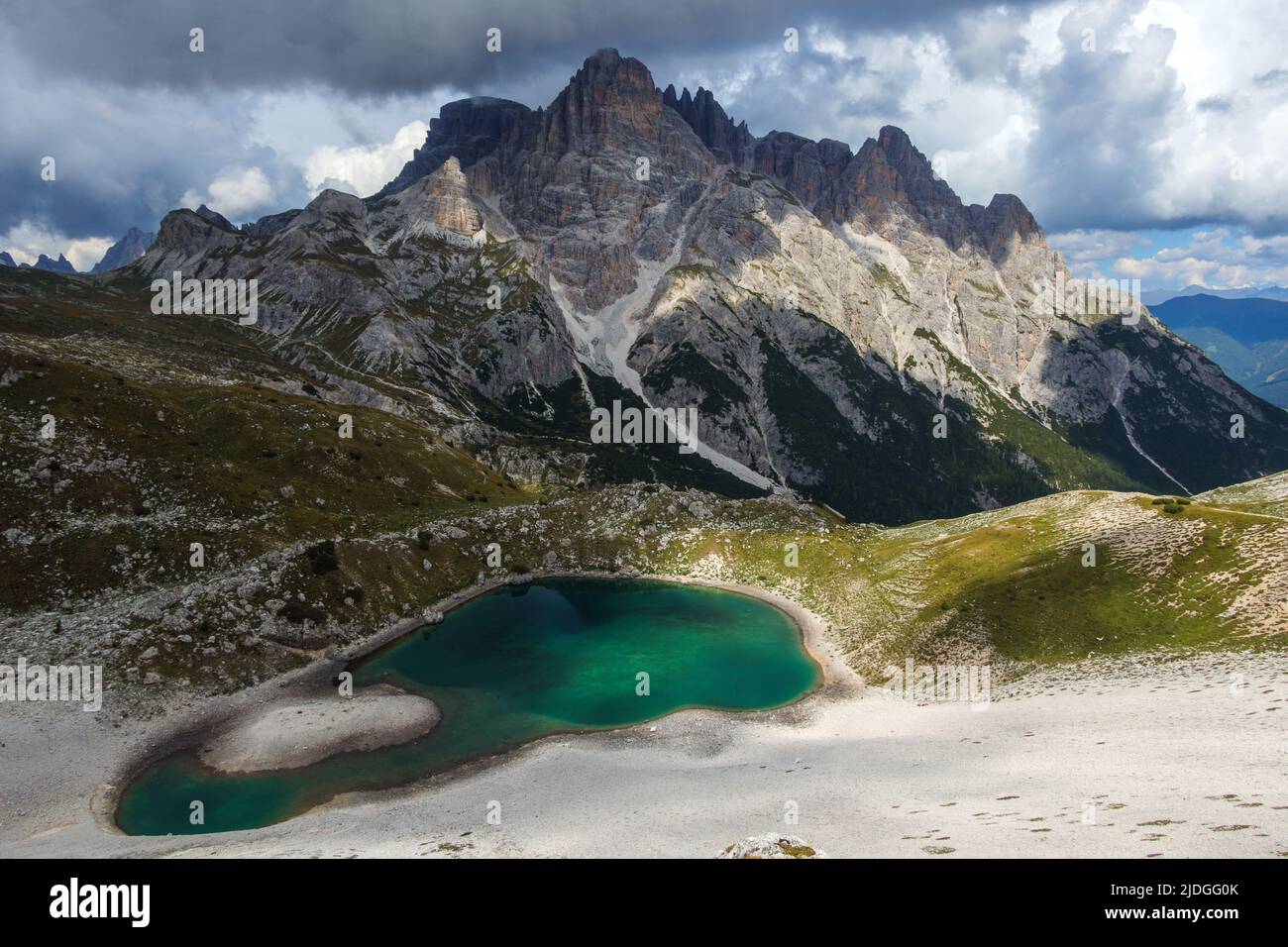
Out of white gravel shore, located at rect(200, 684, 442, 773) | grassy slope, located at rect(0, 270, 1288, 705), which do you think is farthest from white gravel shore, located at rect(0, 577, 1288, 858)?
grassy slope, located at rect(0, 270, 1288, 705)

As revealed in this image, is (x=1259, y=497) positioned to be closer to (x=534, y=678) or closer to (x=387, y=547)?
(x=534, y=678)

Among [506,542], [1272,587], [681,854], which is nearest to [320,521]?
[506,542]

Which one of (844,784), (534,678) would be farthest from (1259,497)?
(534,678)

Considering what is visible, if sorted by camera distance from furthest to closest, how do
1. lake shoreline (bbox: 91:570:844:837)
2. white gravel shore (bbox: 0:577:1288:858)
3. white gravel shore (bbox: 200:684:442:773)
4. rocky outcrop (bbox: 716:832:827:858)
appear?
1. white gravel shore (bbox: 200:684:442:773)
2. lake shoreline (bbox: 91:570:844:837)
3. white gravel shore (bbox: 0:577:1288:858)
4. rocky outcrop (bbox: 716:832:827:858)

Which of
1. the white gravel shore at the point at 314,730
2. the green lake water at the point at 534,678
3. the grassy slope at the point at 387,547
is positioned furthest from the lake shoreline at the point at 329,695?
the grassy slope at the point at 387,547

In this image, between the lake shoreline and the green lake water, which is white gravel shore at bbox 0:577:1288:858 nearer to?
the lake shoreline
